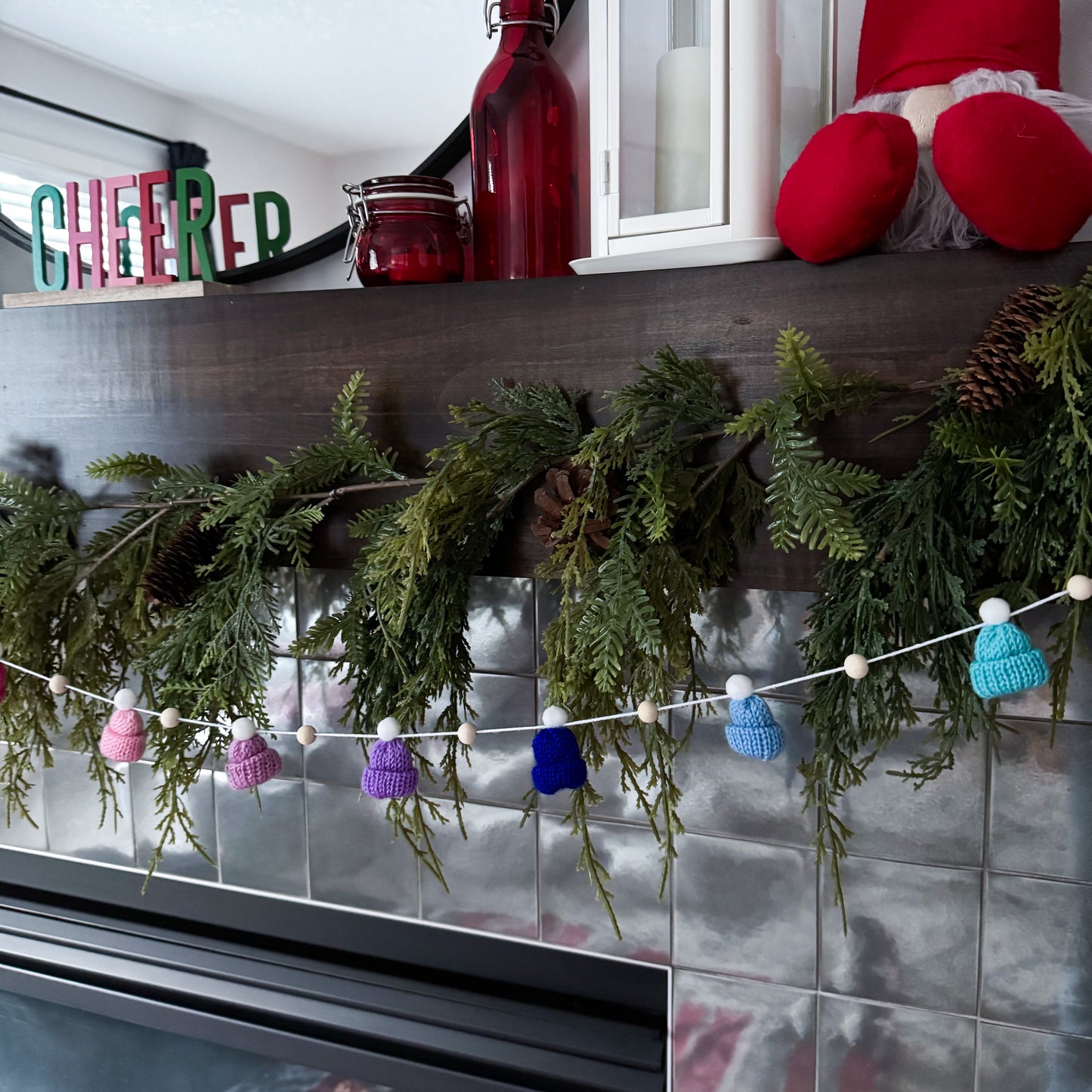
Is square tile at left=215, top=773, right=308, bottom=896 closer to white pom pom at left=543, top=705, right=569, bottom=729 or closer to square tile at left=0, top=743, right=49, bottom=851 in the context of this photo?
square tile at left=0, top=743, right=49, bottom=851

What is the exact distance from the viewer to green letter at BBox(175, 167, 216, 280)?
84cm

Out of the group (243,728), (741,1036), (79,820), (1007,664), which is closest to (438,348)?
(243,728)

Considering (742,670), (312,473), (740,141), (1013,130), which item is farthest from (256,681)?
(1013,130)

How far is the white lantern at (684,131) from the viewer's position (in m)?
0.60

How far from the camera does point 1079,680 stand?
754 mm

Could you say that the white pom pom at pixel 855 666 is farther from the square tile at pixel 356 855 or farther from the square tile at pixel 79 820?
the square tile at pixel 79 820

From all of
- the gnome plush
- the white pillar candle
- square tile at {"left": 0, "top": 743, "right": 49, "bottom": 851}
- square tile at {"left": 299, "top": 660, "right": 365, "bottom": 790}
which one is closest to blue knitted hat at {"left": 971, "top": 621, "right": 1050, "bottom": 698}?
the gnome plush

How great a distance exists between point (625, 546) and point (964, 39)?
0.39 meters

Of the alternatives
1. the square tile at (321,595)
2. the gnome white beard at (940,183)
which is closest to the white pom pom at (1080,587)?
the gnome white beard at (940,183)

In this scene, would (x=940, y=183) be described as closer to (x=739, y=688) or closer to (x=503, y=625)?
(x=739, y=688)

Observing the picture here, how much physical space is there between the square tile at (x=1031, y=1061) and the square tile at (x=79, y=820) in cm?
96

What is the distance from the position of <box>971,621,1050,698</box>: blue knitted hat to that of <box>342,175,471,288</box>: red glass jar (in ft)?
1.56

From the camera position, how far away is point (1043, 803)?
2.56 feet

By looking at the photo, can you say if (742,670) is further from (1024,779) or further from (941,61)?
(941,61)
